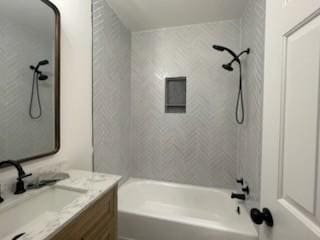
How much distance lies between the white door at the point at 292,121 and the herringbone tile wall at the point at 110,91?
56.7 inches

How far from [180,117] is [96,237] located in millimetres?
1609

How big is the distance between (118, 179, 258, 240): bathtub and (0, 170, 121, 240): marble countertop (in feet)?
2.30

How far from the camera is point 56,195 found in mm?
1053

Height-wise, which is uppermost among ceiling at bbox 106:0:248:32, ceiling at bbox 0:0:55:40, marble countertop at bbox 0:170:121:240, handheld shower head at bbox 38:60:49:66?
ceiling at bbox 106:0:248:32

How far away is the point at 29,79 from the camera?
1.11m

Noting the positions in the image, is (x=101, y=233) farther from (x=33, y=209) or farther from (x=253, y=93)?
(x=253, y=93)

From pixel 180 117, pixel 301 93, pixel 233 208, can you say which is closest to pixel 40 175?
pixel 301 93

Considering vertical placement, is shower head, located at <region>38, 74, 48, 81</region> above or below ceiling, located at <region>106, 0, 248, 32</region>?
below

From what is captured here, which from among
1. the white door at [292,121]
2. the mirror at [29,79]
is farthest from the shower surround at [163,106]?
the white door at [292,121]

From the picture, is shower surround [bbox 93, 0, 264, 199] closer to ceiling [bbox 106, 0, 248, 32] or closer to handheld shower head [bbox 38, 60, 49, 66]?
ceiling [bbox 106, 0, 248, 32]

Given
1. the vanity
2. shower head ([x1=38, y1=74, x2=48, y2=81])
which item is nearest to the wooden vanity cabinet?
the vanity

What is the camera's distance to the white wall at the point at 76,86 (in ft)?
4.41

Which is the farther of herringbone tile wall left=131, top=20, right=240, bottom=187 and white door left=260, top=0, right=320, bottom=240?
herringbone tile wall left=131, top=20, right=240, bottom=187

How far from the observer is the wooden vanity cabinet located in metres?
0.75
